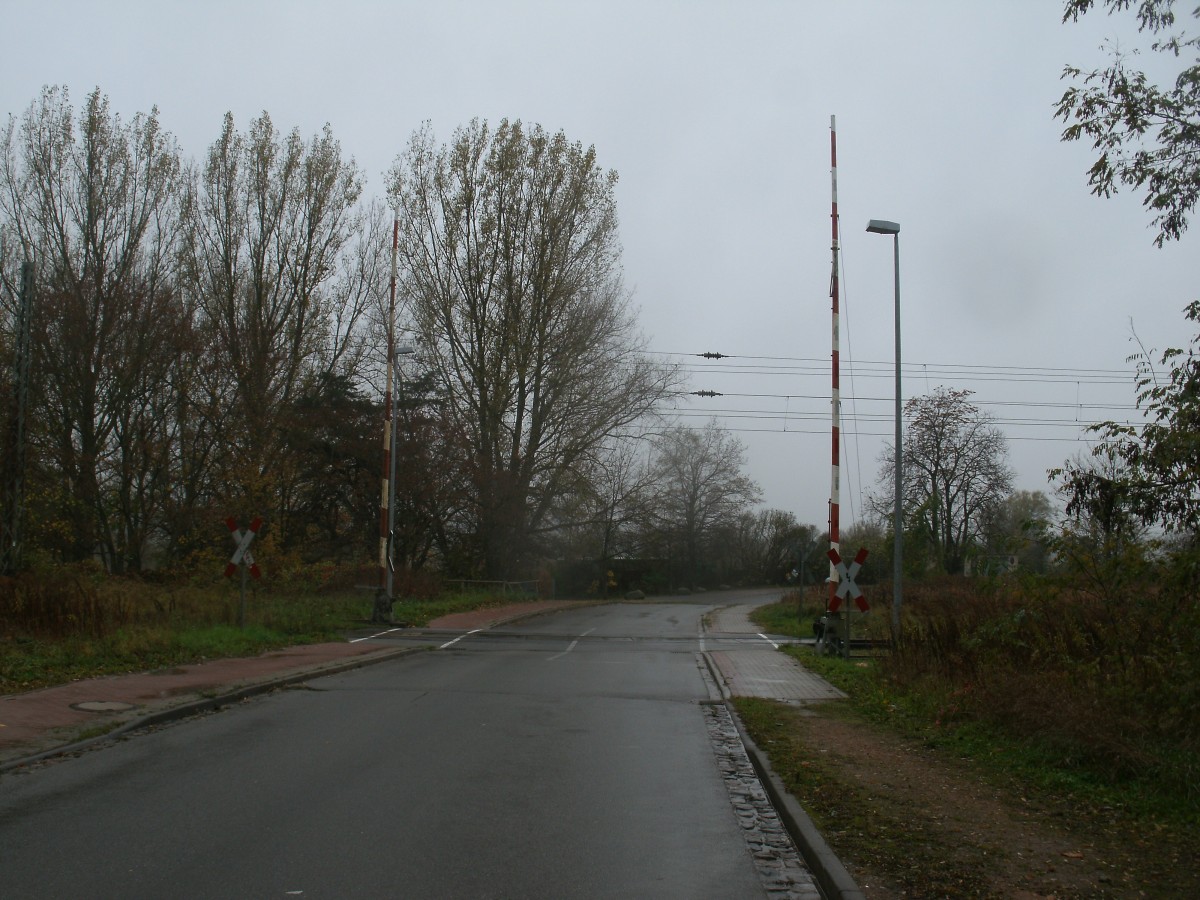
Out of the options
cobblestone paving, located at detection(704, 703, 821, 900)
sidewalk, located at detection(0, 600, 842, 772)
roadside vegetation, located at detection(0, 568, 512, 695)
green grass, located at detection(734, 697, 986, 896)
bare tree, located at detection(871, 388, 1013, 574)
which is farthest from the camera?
bare tree, located at detection(871, 388, 1013, 574)

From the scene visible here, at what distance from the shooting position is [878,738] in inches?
416

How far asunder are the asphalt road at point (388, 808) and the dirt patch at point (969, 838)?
769 mm

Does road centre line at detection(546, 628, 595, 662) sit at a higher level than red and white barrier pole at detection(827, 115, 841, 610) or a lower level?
lower

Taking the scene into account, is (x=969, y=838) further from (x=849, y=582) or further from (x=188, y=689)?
(x=849, y=582)

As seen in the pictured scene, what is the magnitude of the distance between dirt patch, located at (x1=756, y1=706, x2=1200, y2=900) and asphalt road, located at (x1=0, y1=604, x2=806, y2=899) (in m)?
0.77

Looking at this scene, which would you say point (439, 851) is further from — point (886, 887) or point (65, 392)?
point (65, 392)

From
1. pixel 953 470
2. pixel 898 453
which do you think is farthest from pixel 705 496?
pixel 898 453

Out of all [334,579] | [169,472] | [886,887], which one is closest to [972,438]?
[334,579]

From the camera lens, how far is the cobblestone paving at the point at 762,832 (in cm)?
569

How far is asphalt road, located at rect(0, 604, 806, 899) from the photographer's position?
5.54m

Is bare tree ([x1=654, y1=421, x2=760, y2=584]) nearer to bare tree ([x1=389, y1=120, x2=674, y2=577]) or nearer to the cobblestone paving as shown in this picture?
bare tree ([x1=389, y1=120, x2=674, y2=577])

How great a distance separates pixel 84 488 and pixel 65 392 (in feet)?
10.8

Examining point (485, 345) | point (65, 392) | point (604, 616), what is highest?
point (485, 345)

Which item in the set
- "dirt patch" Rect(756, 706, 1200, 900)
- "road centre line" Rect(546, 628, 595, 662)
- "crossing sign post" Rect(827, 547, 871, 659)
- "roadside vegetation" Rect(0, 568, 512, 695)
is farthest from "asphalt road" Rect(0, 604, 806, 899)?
"road centre line" Rect(546, 628, 595, 662)
